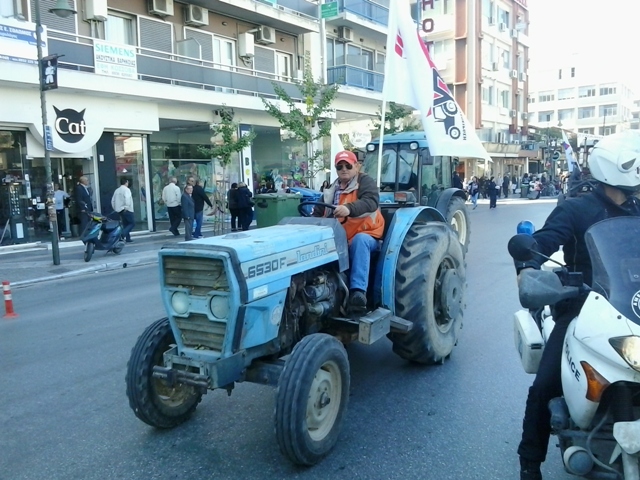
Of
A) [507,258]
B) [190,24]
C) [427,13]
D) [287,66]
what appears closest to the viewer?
[507,258]

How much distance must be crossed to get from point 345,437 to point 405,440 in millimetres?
398

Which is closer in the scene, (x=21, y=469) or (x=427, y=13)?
(x=21, y=469)

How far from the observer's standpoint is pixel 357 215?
4.52 metres

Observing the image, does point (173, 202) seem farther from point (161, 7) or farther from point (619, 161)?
point (619, 161)

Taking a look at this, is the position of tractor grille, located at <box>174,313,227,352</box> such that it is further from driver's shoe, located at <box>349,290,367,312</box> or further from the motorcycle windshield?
the motorcycle windshield

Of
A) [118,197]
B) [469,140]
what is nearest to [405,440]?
[469,140]

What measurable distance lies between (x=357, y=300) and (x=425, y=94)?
3.62 m

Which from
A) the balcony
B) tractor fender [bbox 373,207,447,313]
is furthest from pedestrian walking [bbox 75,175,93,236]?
tractor fender [bbox 373,207,447,313]

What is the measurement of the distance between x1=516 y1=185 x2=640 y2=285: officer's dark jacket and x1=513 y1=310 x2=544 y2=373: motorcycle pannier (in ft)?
1.36

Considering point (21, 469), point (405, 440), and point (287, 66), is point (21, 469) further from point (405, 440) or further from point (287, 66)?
point (287, 66)

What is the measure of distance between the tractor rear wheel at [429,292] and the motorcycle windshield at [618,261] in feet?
6.72

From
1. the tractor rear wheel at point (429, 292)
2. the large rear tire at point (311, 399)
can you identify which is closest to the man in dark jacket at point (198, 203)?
the tractor rear wheel at point (429, 292)

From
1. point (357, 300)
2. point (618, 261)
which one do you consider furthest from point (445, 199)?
point (618, 261)

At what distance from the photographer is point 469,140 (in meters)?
7.18
